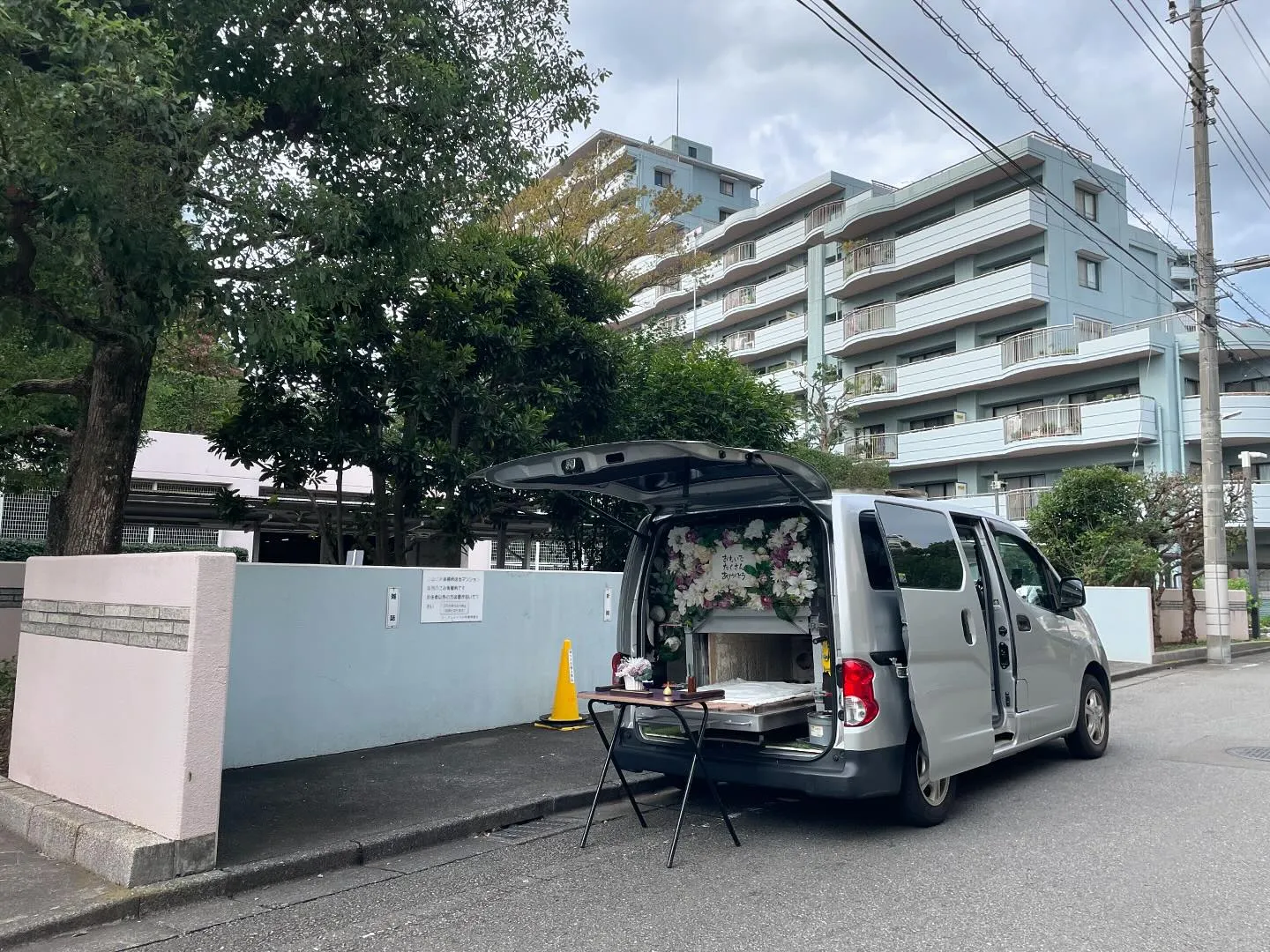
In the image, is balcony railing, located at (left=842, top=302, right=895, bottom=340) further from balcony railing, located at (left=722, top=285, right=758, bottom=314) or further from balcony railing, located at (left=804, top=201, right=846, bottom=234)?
balcony railing, located at (left=722, top=285, right=758, bottom=314)

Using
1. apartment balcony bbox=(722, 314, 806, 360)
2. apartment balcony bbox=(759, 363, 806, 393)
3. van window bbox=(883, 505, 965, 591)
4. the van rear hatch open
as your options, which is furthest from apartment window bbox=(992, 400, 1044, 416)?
the van rear hatch open

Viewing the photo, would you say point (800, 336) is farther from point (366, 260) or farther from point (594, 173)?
point (366, 260)

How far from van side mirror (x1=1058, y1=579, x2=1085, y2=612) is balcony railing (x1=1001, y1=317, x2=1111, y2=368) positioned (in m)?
25.0

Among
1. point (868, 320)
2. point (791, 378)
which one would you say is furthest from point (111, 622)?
point (791, 378)

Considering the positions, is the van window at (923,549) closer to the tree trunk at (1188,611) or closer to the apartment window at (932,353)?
the tree trunk at (1188,611)

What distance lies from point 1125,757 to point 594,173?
16728mm

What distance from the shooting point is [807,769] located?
5.50 meters

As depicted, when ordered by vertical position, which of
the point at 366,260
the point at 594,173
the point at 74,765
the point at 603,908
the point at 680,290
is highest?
the point at 680,290

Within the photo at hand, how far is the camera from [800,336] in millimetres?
39625

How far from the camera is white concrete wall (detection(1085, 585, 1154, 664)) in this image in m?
17.3

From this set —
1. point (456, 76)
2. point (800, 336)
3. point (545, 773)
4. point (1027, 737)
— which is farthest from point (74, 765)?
point (800, 336)

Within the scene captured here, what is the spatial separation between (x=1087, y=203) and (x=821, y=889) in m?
33.4

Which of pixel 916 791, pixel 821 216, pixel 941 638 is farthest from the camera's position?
pixel 821 216

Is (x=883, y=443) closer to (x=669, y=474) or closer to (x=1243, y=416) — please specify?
(x=1243, y=416)
